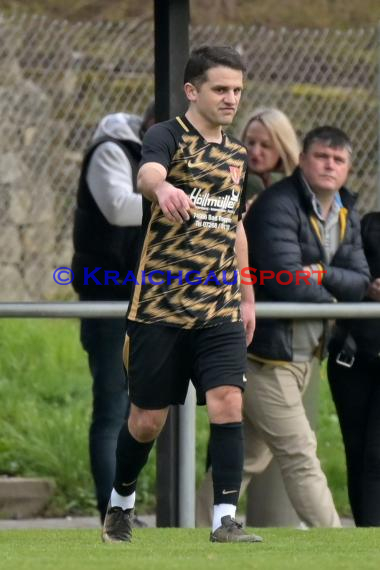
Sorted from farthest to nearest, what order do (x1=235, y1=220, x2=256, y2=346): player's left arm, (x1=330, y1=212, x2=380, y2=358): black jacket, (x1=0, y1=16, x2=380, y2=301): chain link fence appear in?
(x1=0, y1=16, x2=380, y2=301): chain link fence
(x1=330, y1=212, x2=380, y2=358): black jacket
(x1=235, y1=220, x2=256, y2=346): player's left arm

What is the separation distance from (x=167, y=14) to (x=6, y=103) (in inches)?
146

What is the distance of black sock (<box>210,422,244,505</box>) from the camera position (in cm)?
560

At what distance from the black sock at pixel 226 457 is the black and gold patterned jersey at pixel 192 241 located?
0.36 metres

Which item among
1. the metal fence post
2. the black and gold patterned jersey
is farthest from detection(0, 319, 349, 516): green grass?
the black and gold patterned jersey

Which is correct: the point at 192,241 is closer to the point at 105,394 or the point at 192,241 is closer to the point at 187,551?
the point at 187,551

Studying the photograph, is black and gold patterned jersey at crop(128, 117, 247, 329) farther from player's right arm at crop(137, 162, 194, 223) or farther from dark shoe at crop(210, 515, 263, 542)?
dark shoe at crop(210, 515, 263, 542)

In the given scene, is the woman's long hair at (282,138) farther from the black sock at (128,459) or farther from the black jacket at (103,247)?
the black sock at (128,459)

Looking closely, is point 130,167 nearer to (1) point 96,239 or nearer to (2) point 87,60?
(1) point 96,239

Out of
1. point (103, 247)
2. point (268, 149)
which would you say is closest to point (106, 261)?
point (103, 247)

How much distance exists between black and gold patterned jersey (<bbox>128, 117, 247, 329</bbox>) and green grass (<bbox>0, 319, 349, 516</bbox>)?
11.6ft

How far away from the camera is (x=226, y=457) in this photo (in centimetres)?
562

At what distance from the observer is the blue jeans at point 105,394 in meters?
7.48

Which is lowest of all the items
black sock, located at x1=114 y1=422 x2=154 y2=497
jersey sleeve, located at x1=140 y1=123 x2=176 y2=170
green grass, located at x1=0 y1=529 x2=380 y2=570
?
green grass, located at x1=0 y1=529 x2=380 y2=570

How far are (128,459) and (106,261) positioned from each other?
6.19 ft
